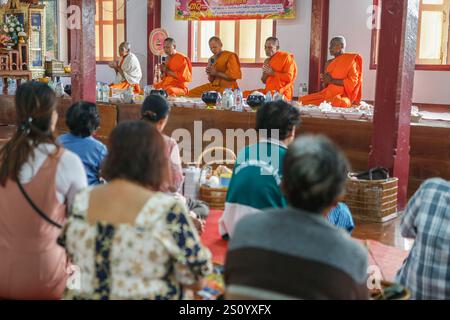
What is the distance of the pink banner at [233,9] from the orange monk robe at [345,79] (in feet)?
8.68

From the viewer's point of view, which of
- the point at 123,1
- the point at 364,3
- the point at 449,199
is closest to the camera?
the point at 449,199

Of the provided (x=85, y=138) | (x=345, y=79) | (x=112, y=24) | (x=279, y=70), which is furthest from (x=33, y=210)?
(x=112, y=24)

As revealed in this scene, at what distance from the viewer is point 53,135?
2305 millimetres

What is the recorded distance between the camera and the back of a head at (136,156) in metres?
1.73

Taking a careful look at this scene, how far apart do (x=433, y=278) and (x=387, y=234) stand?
2153 millimetres

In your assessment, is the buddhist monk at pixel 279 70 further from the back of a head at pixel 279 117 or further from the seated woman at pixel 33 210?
the seated woman at pixel 33 210

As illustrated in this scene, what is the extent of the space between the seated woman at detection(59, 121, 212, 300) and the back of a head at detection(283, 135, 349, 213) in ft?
1.17

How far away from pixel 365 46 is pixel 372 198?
5441 millimetres

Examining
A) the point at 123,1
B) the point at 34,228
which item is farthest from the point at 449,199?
the point at 123,1

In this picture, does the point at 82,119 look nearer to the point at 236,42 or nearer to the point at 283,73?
the point at 283,73

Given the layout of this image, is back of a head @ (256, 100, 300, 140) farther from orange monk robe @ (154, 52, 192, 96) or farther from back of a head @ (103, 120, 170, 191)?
orange monk robe @ (154, 52, 192, 96)

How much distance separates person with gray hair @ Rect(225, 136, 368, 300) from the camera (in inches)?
55.8

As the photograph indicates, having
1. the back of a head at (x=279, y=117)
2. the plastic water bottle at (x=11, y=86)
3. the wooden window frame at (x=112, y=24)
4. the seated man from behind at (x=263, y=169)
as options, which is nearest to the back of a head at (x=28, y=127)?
the seated man from behind at (x=263, y=169)
